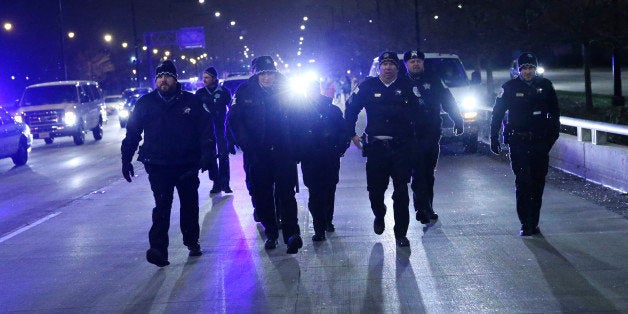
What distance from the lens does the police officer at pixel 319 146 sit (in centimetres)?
847

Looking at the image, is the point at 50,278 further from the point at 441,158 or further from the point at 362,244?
the point at 441,158

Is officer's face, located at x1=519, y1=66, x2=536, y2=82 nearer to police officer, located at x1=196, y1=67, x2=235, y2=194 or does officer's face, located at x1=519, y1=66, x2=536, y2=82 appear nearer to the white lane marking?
police officer, located at x1=196, y1=67, x2=235, y2=194

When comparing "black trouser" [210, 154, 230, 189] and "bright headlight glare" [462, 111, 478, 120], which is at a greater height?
"bright headlight glare" [462, 111, 478, 120]

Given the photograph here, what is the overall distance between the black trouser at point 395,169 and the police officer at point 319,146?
485 millimetres

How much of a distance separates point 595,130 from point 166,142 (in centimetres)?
765

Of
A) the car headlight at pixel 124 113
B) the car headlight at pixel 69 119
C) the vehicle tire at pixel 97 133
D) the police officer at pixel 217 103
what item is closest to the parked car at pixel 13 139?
the car headlight at pixel 69 119

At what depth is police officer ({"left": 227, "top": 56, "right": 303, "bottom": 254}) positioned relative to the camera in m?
8.14

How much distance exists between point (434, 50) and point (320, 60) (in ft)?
148

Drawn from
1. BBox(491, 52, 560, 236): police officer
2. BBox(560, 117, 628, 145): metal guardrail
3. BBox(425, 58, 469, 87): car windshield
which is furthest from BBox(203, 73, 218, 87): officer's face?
BBox(425, 58, 469, 87): car windshield

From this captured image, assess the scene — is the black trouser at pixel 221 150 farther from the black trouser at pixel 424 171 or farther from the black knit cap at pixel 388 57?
the black knit cap at pixel 388 57

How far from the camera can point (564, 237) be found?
8.59m

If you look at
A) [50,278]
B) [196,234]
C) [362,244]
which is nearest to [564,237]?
[362,244]

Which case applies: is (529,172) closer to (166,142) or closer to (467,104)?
(166,142)

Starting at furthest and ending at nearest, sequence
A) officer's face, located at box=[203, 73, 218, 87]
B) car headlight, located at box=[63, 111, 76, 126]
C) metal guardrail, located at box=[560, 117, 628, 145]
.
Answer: car headlight, located at box=[63, 111, 76, 126] → officer's face, located at box=[203, 73, 218, 87] → metal guardrail, located at box=[560, 117, 628, 145]
